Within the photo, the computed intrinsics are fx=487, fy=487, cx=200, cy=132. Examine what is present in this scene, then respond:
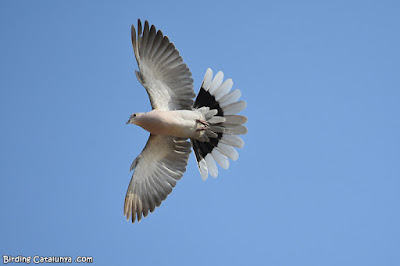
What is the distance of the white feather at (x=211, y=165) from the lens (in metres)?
8.06

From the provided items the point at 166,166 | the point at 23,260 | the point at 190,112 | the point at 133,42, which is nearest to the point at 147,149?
the point at 166,166

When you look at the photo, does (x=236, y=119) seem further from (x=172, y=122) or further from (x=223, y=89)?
(x=172, y=122)

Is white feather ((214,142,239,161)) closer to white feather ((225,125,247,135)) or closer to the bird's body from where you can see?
white feather ((225,125,247,135))

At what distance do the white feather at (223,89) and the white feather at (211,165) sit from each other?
3.27 feet

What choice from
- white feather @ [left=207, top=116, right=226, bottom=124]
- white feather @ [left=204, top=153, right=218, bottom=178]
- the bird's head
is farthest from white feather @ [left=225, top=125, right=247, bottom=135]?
the bird's head

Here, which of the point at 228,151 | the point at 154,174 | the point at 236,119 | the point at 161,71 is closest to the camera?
the point at 161,71

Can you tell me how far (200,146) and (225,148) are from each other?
0.43m

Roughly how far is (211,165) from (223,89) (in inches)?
50.2

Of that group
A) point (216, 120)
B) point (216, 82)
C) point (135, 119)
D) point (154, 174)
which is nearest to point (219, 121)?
point (216, 120)

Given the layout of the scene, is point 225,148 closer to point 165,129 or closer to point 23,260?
point 165,129

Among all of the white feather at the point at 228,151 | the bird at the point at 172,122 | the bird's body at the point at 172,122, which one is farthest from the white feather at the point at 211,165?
the bird's body at the point at 172,122

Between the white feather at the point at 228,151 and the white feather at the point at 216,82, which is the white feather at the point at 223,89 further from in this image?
the white feather at the point at 228,151

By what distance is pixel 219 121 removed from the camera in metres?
7.82

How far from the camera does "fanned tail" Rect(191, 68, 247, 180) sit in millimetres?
7848
